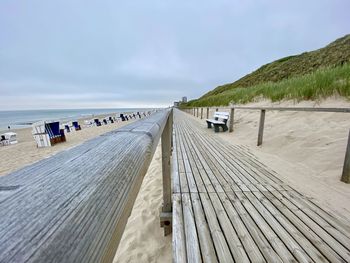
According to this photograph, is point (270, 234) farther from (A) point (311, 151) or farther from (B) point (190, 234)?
(A) point (311, 151)

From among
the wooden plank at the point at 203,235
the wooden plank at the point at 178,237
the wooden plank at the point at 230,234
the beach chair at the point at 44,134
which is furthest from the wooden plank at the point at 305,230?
the beach chair at the point at 44,134

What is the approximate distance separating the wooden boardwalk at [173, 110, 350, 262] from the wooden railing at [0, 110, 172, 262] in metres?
1.32

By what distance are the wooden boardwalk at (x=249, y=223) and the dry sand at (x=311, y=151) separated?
318 millimetres

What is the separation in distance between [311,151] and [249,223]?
2.89m

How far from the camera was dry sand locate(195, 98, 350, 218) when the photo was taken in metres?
2.52

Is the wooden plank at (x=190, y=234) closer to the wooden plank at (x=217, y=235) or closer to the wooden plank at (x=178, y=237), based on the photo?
the wooden plank at (x=178, y=237)

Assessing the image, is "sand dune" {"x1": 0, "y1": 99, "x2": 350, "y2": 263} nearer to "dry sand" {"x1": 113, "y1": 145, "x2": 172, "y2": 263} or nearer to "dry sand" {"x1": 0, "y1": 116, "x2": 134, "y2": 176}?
"dry sand" {"x1": 113, "y1": 145, "x2": 172, "y2": 263}

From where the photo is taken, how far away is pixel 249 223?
185 cm

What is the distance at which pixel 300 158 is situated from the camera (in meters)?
3.78

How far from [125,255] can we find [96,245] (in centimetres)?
210

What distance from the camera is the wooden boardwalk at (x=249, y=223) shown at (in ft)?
4.90

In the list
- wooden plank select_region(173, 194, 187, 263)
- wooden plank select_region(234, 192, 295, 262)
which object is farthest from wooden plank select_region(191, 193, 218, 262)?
wooden plank select_region(234, 192, 295, 262)

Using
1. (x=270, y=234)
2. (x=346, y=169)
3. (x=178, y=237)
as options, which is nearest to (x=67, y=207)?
(x=178, y=237)

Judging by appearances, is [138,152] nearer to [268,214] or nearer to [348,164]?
[268,214]
